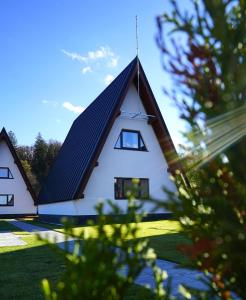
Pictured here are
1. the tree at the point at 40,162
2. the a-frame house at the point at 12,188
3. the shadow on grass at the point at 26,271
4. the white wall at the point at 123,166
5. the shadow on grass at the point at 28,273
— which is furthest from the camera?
the tree at the point at 40,162

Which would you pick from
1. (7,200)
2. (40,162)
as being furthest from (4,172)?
(40,162)

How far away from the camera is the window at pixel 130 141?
2091 cm

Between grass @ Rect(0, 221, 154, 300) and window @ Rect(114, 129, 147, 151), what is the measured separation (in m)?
11.3

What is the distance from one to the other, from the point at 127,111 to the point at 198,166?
19.4m

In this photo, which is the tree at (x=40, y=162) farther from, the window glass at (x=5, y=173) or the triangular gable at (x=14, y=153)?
the triangular gable at (x=14, y=153)

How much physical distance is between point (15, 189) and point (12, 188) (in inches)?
10.3

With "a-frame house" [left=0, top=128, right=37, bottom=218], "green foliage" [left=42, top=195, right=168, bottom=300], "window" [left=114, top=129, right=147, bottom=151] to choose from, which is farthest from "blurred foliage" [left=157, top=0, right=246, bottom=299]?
"a-frame house" [left=0, top=128, right=37, bottom=218]

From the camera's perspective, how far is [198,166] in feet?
6.56

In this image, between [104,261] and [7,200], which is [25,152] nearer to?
[7,200]

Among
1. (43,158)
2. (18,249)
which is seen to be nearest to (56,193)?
(18,249)

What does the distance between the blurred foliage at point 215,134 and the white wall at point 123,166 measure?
17.2m

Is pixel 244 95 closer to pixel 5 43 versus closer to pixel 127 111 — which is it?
pixel 5 43

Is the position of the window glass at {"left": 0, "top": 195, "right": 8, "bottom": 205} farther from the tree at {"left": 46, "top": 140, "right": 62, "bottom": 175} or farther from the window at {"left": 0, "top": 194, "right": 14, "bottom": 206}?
the tree at {"left": 46, "top": 140, "right": 62, "bottom": 175}

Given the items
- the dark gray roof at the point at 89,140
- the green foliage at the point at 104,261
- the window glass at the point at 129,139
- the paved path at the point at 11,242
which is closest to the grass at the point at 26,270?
the paved path at the point at 11,242
